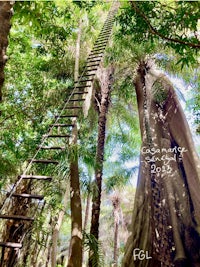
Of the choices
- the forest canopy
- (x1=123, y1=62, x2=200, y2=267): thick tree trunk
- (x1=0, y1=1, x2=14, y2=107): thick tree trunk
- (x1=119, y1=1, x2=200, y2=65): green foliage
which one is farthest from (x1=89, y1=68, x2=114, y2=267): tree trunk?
(x1=0, y1=1, x2=14, y2=107): thick tree trunk

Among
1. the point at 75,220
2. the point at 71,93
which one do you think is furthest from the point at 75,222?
the point at 71,93

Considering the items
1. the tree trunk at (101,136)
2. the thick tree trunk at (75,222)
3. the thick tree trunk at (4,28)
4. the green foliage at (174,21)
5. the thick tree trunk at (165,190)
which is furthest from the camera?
the tree trunk at (101,136)

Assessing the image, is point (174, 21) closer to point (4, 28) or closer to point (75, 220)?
point (4, 28)

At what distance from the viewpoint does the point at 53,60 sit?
17.0ft

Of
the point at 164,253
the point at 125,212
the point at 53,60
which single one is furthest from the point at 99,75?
the point at 125,212

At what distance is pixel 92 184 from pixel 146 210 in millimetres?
1019

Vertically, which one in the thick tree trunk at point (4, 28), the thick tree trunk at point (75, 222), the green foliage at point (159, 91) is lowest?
the thick tree trunk at point (75, 222)

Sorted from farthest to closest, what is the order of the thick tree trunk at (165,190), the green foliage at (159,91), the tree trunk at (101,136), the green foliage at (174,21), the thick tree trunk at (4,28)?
the green foliage at (159,91) < the tree trunk at (101,136) < the thick tree trunk at (165,190) < the green foliage at (174,21) < the thick tree trunk at (4,28)

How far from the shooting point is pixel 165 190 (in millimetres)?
4184

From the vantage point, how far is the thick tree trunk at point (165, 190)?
3.79 meters

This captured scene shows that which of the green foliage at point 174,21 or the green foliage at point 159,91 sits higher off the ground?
the green foliage at point 159,91

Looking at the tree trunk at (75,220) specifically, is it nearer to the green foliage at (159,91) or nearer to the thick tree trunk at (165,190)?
the thick tree trunk at (165,190)

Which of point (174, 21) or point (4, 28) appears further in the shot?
point (174, 21)

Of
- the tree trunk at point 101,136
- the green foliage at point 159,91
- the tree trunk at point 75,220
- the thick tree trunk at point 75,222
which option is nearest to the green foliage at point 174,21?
the tree trunk at point 75,220
